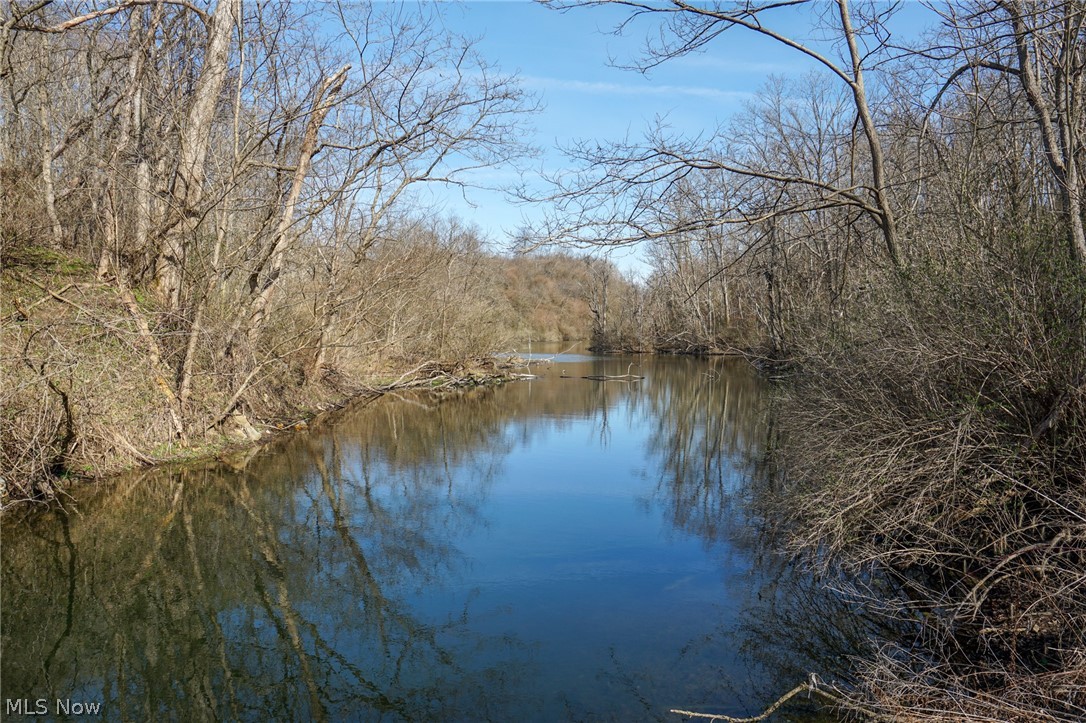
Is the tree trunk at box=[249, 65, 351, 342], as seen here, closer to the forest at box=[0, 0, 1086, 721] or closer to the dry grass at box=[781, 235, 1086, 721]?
the forest at box=[0, 0, 1086, 721]

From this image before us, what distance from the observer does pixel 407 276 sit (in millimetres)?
19859

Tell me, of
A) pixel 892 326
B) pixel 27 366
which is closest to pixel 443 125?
pixel 27 366

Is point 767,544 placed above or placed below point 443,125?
below

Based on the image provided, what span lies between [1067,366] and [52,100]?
729 inches

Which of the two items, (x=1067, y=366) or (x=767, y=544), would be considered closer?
A: (x=1067, y=366)

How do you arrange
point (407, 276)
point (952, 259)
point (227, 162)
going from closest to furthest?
point (952, 259) → point (227, 162) → point (407, 276)

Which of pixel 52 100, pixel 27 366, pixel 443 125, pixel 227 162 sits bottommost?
pixel 27 366

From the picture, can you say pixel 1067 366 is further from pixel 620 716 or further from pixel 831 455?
pixel 620 716

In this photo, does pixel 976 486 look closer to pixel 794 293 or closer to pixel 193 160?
pixel 193 160
